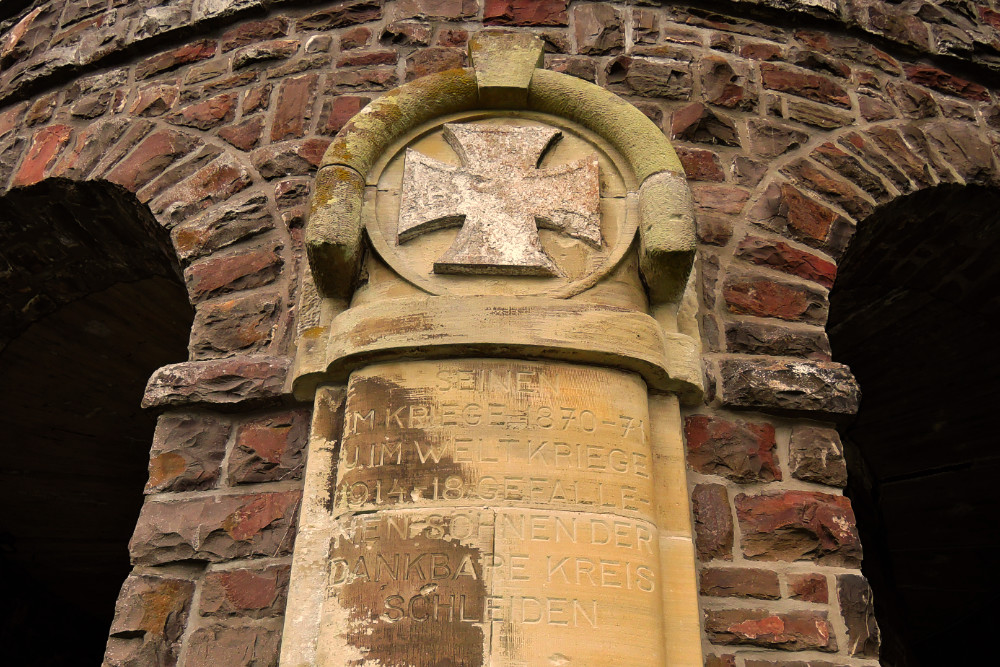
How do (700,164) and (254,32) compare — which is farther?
(254,32)

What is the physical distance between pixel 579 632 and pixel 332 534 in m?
0.63

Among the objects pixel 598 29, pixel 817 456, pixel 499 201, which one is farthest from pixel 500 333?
pixel 598 29

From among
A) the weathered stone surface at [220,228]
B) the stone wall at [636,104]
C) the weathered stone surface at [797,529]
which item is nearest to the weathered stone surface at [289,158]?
the stone wall at [636,104]

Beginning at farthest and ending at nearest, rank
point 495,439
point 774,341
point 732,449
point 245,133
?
point 245,133 < point 774,341 < point 732,449 < point 495,439

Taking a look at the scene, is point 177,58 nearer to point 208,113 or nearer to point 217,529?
point 208,113

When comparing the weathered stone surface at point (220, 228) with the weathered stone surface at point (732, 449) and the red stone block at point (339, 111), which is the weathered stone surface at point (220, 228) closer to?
the red stone block at point (339, 111)

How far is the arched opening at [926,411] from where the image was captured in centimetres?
332

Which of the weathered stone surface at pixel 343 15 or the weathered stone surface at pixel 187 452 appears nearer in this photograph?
the weathered stone surface at pixel 187 452

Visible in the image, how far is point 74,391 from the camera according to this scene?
4387mm

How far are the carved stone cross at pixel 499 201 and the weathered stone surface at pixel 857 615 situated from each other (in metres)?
1.12

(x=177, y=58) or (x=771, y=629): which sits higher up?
(x=177, y=58)

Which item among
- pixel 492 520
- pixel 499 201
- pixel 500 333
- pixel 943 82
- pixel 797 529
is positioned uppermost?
pixel 943 82

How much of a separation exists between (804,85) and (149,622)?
8.94 feet

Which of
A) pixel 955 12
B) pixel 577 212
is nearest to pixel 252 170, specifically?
pixel 577 212
